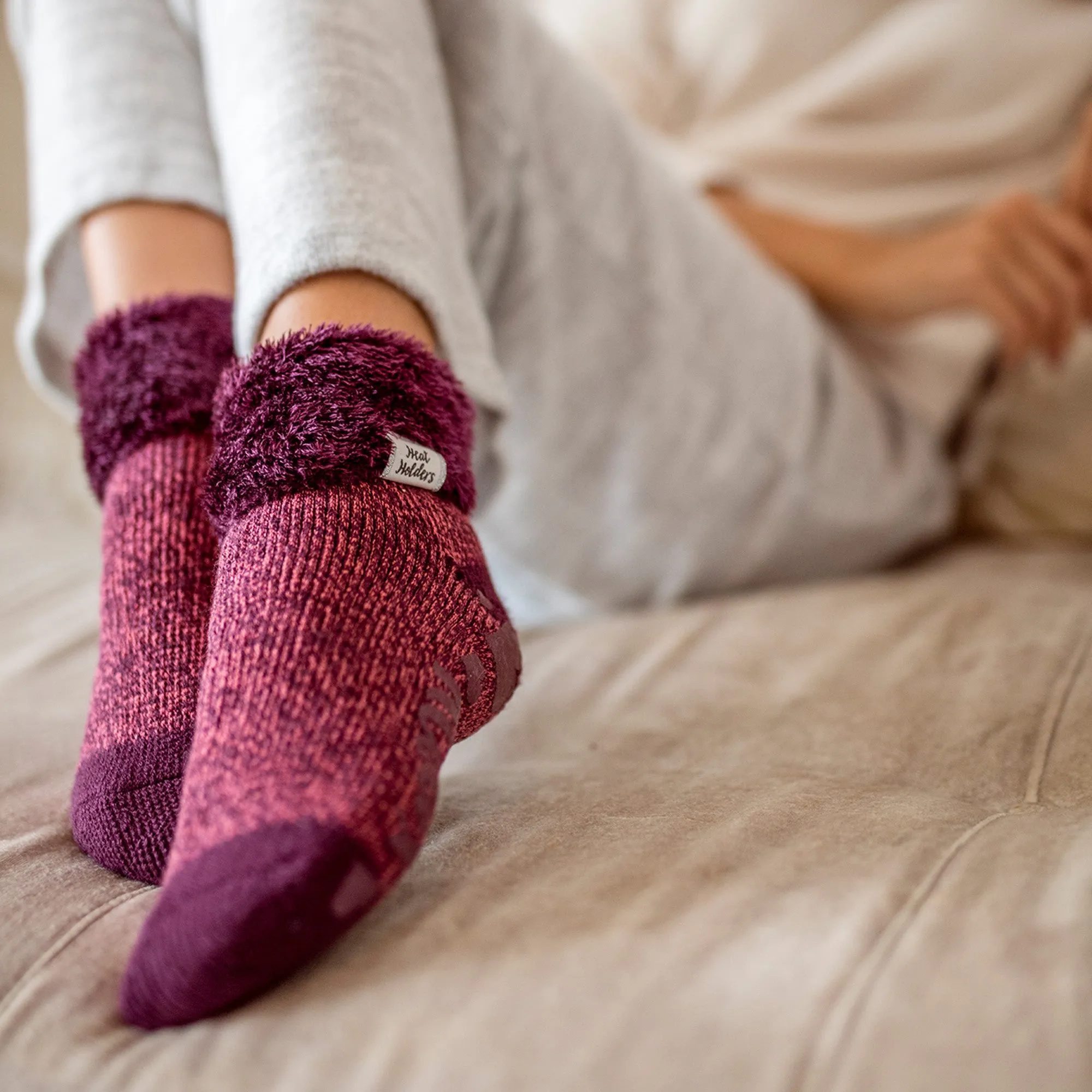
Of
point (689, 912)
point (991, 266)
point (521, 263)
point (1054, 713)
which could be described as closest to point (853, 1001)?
point (689, 912)

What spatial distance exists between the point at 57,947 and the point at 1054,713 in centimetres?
45

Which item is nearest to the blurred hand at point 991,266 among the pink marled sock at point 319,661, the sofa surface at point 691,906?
the sofa surface at point 691,906

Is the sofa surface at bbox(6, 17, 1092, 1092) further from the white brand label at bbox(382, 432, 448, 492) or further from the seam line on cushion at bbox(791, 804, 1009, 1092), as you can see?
the white brand label at bbox(382, 432, 448, 492)

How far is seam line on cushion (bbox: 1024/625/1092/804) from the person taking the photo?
44 cm

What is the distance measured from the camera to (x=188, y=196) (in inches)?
20.2

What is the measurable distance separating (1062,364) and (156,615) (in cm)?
76

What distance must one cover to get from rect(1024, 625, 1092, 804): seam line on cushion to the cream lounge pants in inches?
9.3

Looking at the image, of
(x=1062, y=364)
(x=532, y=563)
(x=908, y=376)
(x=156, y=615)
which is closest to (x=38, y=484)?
(x=532, y=563)

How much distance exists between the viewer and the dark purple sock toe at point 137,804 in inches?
14.8

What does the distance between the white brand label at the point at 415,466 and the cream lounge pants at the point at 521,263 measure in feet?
0.26

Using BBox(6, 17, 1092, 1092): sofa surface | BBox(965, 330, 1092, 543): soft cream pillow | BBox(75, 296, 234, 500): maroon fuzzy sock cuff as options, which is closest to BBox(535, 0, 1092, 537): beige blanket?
BBox(965, 330, 1092, 543): soft cream pillow

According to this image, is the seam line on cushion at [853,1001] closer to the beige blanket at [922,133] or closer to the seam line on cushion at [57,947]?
the seam line on cushion at [57,947]

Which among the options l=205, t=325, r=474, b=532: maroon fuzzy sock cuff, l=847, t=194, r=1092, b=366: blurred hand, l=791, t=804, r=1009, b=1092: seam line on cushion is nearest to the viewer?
l=791, t=804, r=1009, b=1092: seam line on cushion

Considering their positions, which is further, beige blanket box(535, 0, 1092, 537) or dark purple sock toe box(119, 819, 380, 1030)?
beige blanket box(535, 0, 1092, 537)
